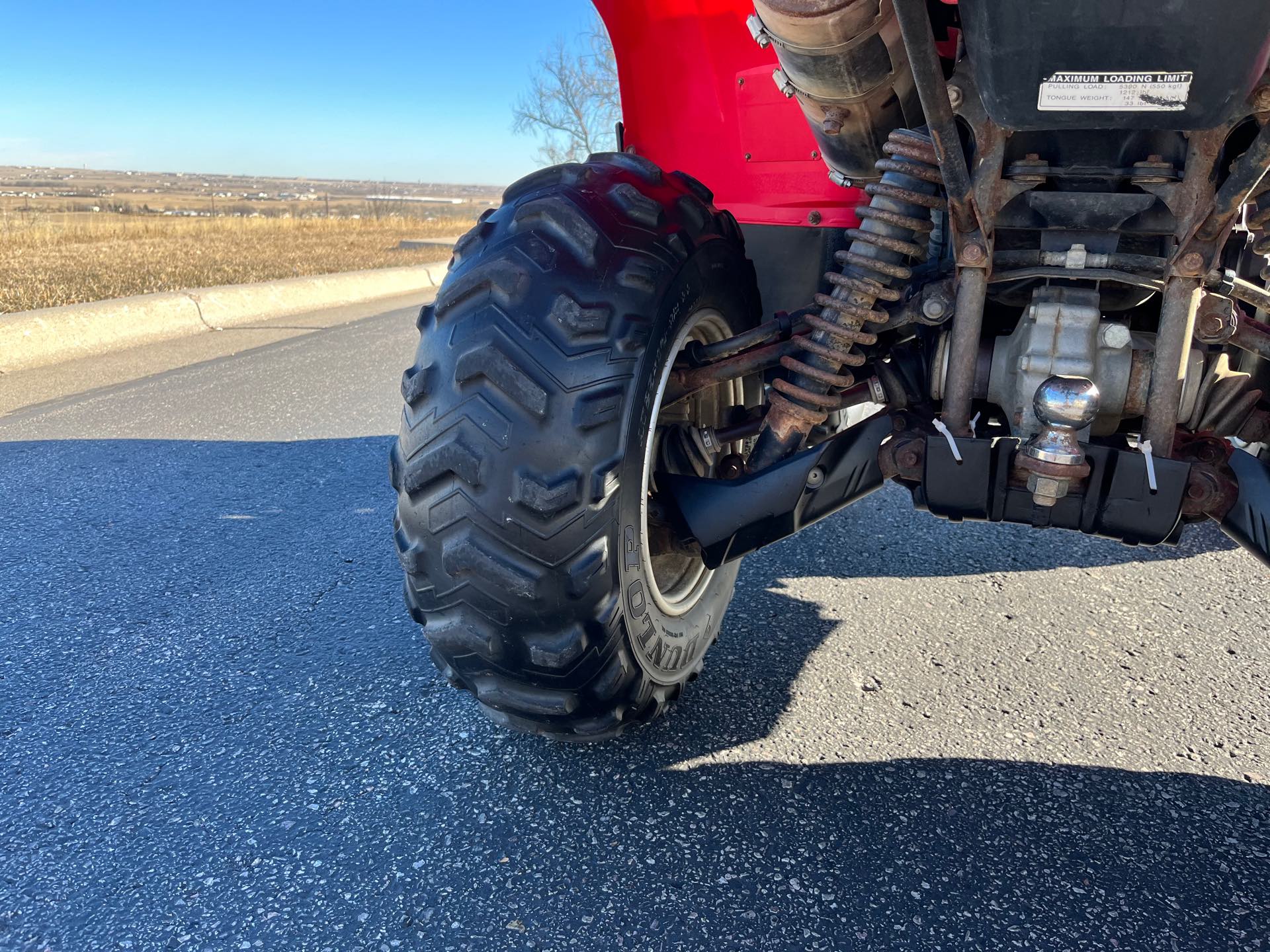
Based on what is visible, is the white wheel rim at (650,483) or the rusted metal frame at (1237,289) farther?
the white wheel rim at (650,483)

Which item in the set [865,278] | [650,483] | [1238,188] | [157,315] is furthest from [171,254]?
[1238,188]

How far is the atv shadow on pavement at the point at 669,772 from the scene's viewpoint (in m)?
1.79

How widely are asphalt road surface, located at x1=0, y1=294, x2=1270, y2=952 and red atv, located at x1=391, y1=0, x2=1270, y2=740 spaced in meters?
0.31

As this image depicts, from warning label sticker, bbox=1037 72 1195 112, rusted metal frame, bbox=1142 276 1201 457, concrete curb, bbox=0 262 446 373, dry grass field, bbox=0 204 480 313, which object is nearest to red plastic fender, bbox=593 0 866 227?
rusted metal frame, bbox=1142 276 1201 457

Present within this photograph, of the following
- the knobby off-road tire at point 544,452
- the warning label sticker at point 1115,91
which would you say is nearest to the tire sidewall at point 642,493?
the knobby off-road tire at point 544,452

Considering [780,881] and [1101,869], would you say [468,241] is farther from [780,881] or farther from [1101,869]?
[1101,869]

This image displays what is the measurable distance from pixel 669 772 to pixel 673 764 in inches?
1.3

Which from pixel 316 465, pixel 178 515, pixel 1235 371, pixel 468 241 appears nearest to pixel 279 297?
pixel 316 465

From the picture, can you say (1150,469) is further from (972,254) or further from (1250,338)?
(972,254)

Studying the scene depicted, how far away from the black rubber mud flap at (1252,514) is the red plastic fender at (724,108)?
132 cm

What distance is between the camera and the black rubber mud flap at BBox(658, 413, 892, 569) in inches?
84.3

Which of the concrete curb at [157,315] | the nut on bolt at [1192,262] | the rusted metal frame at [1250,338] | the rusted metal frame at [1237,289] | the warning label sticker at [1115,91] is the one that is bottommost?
the concrete curb at [157,315]

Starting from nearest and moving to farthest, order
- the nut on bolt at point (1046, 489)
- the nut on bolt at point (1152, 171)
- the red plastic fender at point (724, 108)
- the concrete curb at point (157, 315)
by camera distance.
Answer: the nut on bolt at point (1152, 171)
the nut on bolt at point (1046, 489)
the red plastic fender at point (724, 108)
the concrete curb at point (157, 315)

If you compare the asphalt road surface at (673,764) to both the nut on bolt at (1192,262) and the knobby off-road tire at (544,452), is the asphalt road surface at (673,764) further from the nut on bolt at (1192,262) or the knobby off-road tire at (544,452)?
the nut on bolt at (1192,262)
